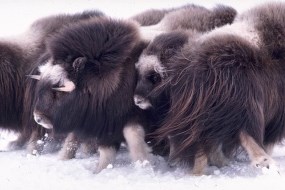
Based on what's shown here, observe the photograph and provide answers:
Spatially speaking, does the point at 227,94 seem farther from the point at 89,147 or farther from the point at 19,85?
the point at 19,85

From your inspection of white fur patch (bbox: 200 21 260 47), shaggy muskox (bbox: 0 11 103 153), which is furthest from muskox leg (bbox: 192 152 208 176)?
shaggy muskox (bbox: 0 11 103 153)

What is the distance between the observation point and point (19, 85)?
4.74 meters

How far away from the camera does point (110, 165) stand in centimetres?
375

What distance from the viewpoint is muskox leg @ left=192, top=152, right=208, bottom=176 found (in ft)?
11.6

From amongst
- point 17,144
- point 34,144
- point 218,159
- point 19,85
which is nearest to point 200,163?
point 218,159

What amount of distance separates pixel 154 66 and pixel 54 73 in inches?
27.0

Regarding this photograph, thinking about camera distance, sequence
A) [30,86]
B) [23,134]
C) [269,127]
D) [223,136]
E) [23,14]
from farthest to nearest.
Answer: [23,14], [23,134], [30,86], [269,127], [223,136]

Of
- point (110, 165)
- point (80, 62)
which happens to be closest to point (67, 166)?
point (110, 165)

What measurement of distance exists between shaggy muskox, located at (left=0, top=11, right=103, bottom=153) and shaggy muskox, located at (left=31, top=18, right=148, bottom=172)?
707mm

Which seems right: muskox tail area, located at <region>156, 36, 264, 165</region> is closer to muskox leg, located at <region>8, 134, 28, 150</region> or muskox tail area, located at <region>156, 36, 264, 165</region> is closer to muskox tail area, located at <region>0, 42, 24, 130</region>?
muskox tail area, located at <region>0, 42, 24, 130</region>

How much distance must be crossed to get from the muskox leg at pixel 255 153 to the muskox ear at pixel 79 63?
1.15 metres

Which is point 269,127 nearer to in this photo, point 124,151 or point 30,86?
point 124,151

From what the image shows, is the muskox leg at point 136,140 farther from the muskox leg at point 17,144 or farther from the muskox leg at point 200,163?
the muskox leg at point 17,144

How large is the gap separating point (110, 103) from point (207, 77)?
2.42 ft
